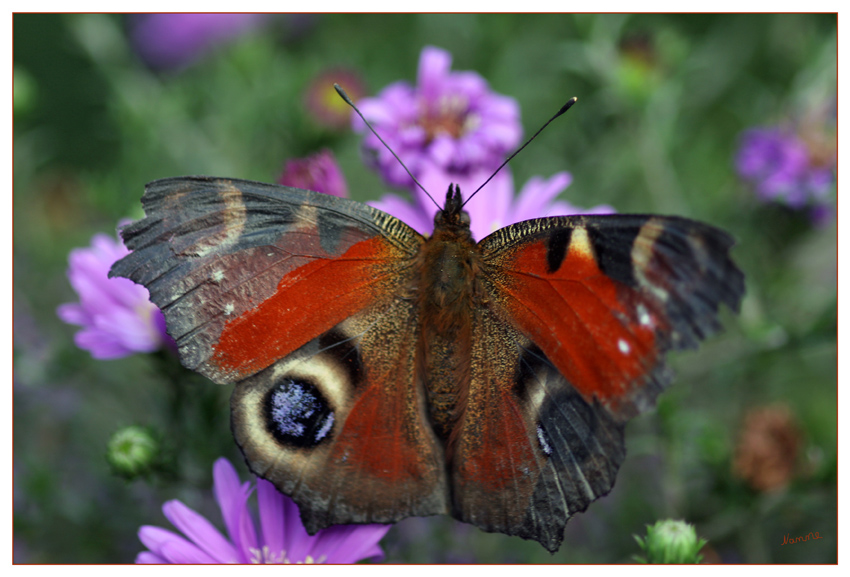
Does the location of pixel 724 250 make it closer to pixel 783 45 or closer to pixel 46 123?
pixel 783 45

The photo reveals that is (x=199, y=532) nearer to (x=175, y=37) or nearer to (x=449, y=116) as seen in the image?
(x=449, y=116)

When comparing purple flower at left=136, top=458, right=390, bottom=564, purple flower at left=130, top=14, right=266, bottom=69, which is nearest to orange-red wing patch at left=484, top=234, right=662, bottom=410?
purple flower at left=136, top=458, right=390, bottom=564

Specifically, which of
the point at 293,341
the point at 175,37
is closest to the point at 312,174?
the point at 293,341

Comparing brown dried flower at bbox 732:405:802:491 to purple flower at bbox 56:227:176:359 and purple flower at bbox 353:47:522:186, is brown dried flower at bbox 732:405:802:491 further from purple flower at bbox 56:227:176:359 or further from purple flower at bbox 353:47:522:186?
purple flower at bbox 56:227:176:359

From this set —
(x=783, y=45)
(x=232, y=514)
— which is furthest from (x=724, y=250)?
(x=783, y=45)

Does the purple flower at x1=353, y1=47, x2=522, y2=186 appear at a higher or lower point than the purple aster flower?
higher
